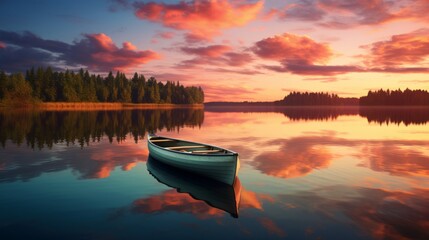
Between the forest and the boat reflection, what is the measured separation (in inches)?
4856

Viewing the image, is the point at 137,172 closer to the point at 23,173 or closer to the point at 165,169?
the point at 165,169

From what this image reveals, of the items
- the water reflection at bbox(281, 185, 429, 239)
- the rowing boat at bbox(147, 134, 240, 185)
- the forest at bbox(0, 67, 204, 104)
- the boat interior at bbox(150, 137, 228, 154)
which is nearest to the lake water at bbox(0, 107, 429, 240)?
the water reflection at bbox(281, 185, 429, 239)

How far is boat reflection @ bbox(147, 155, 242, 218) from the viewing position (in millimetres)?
15121

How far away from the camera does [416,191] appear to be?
56.7ft

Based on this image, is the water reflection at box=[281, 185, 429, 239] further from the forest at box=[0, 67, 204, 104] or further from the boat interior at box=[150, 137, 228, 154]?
the forest at box=[0, 67, 204, 104]

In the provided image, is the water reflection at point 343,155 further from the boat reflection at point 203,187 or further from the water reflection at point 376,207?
the boat reflection at point 203,187

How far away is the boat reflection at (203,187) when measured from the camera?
15.1 meters

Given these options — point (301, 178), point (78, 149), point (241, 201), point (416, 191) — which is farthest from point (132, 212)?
point (78, 149)

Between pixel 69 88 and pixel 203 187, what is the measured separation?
138m

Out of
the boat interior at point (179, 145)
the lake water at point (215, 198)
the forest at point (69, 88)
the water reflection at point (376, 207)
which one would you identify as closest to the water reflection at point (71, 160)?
the lake water at point (215, 198)

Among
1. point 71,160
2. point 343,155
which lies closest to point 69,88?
point 71,160

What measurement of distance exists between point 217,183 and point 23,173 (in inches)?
560

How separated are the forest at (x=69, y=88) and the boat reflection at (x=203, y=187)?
123 metres

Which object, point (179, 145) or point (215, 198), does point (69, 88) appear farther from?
point (215, 198)
